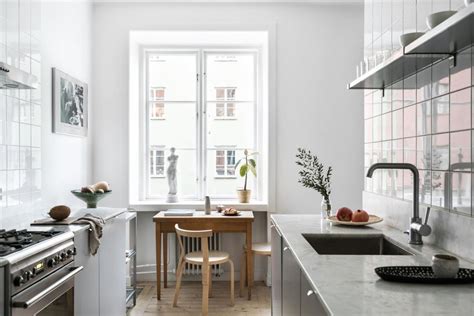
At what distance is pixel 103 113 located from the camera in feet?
15.3

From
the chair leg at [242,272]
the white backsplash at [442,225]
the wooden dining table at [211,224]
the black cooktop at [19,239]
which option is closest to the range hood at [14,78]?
the black cooktop at [19,239]

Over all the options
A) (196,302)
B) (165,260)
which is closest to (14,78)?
(165,260)

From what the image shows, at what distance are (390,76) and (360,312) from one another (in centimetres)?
157

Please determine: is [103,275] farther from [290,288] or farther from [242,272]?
[242,272]

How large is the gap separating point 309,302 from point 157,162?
372 cm

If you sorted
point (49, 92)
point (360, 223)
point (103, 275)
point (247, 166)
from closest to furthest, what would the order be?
point (360, 223), point (103, 275), point (49, 92), point (247, 166)

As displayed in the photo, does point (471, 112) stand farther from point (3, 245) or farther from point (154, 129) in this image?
point (154, 129)

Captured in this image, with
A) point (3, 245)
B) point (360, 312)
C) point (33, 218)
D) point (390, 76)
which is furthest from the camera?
point (33, 218)

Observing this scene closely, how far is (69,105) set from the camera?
12.9 feet

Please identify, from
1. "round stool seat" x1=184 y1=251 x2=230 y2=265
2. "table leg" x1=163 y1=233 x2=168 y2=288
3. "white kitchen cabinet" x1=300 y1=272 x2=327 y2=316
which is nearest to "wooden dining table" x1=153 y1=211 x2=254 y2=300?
"table leg" x1=163 y1=233 x2=168 y2=288

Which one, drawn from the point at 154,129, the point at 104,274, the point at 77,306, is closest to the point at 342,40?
the point at 154,129

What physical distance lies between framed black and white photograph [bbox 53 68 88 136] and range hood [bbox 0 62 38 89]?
1.10m

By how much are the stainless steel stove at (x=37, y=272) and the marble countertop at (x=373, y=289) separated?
3.44 feet

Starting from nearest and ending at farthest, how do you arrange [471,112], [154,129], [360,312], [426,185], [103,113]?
[360,312]
[471,112]
[426,185]
[103,113]
[154,129]
